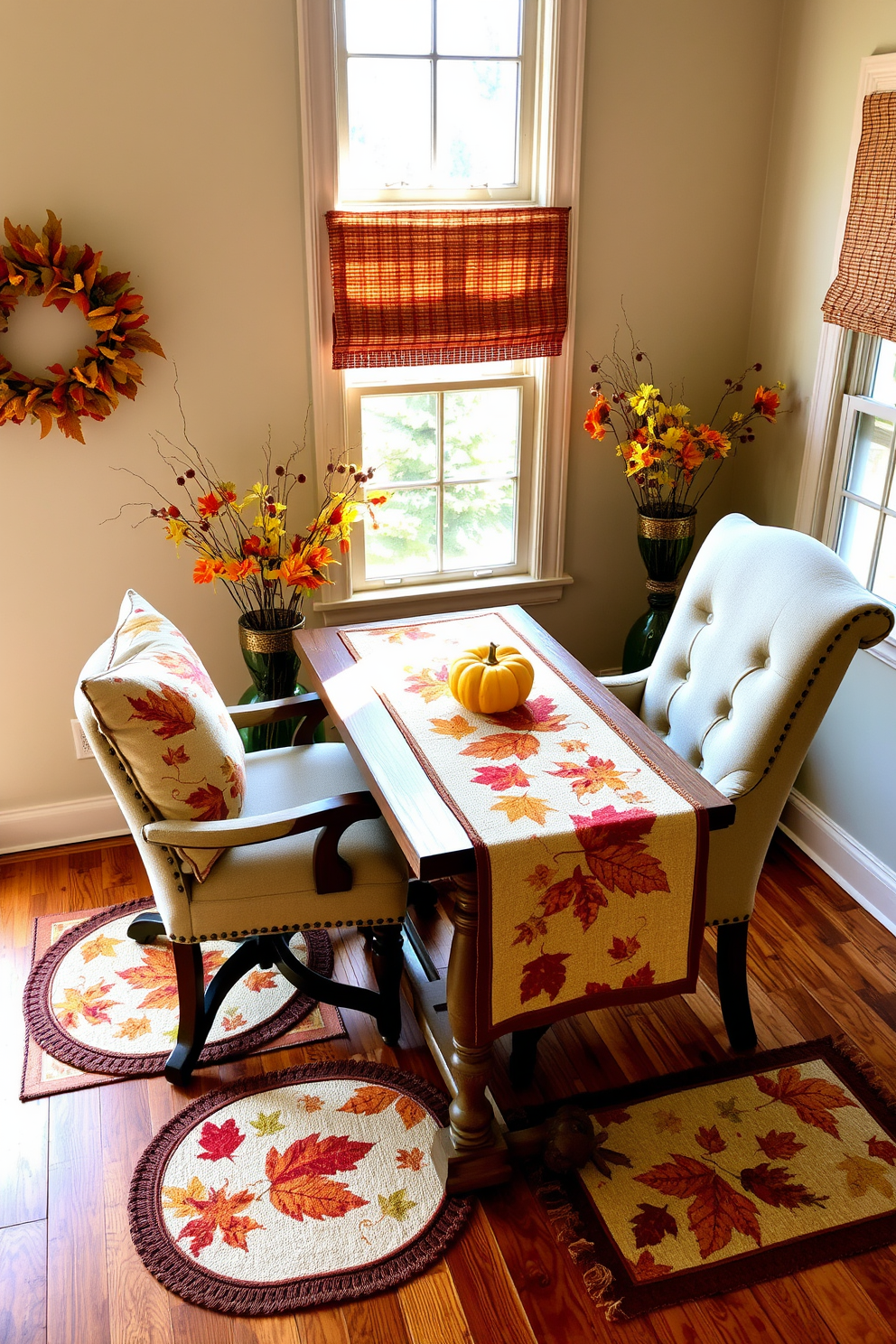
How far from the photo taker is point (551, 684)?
254cm

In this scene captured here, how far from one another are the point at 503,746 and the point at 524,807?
0.80ft

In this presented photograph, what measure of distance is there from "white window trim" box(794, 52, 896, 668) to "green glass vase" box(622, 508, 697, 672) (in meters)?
0.34

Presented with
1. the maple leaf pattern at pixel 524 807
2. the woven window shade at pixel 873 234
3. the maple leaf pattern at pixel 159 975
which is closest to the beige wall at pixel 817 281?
the woven window shade at pixel 873 234

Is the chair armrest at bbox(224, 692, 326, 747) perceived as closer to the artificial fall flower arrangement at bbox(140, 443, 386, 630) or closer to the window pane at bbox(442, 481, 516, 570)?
the artificial fall flower arrangement at bbox(140, 443, 386, 630)

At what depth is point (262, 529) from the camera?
3148 mm

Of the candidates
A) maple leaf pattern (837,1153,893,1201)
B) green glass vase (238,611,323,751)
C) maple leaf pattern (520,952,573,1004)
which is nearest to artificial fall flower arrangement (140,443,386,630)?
green glass vase (238,611,323,751)

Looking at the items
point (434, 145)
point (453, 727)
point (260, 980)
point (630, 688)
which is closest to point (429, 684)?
point (453, 727)

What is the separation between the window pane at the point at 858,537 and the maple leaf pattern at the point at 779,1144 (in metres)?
1.49

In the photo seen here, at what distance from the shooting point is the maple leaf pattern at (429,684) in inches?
96.8

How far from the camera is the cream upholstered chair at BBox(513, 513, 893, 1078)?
223 centimetres

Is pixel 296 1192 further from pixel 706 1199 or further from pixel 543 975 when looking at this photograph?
pixel 706 1199

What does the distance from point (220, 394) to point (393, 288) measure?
562 millimetres

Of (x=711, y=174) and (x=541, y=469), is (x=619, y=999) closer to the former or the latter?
(x=541, y=469)

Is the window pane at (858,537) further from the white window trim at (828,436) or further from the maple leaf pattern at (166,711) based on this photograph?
the maple leaf pattern at (166,711)
